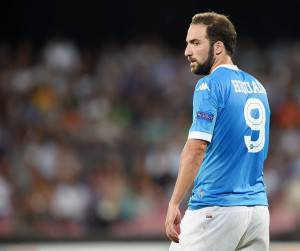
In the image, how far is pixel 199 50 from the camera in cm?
434

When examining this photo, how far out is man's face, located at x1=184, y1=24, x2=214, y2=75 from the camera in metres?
4.32

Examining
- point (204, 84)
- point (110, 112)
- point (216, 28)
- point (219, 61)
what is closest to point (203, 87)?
point (204, 84)

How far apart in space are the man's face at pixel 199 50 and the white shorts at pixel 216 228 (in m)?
0.79

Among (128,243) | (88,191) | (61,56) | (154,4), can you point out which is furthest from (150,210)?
(154,4)

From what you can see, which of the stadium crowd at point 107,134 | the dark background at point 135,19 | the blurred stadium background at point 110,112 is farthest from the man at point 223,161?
the dark background at point 135,19

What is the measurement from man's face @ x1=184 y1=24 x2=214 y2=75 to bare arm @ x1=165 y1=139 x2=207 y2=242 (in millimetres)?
477

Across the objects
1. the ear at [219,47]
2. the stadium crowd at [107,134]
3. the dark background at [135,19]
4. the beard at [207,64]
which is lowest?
the stadium crowd at [107,134]

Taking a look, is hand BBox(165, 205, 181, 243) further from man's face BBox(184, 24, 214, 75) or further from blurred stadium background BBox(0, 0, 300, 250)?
blurred stadium background BBox(0, 0, 300, 250)

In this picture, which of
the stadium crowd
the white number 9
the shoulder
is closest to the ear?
the shoulder

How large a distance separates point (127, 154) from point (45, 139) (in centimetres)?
114

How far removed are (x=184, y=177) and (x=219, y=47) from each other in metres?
0.80

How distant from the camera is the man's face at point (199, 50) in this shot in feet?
14.2

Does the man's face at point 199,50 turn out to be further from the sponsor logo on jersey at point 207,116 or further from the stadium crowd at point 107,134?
the stadium crowd at point 107,134

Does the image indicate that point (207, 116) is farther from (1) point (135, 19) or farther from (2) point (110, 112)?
(1) point (135, 19)
